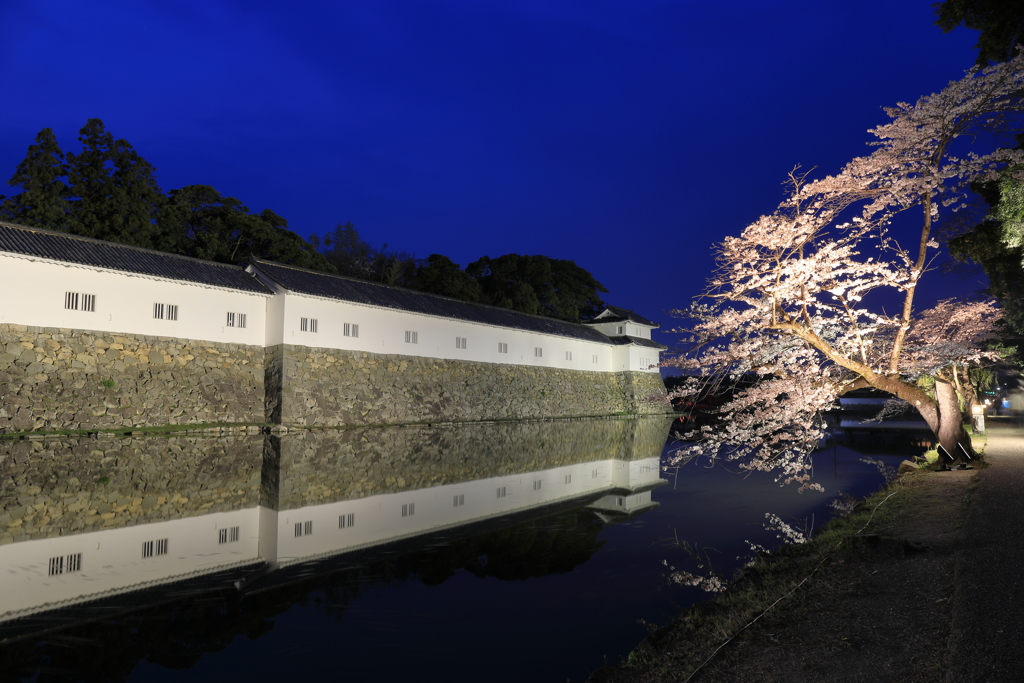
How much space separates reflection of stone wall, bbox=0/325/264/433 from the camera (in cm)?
1444

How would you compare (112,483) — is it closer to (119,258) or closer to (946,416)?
(119,258)

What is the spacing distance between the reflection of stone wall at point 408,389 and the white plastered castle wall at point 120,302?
5.78 ft

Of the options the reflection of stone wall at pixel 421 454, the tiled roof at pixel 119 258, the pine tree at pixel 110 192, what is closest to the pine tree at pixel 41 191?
the pine tree at pixel 110 192

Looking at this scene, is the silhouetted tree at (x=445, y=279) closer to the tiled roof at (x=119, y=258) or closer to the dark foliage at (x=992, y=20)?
the tiled roof at (x=119, y=258)

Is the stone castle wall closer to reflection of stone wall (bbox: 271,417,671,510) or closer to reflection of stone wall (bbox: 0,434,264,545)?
reflection of stone wall (bbox: 271,417,671,510)

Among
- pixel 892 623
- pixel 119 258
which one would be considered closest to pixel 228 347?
pixel 119 258

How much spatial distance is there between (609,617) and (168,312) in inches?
684

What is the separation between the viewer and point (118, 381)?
16.1 m

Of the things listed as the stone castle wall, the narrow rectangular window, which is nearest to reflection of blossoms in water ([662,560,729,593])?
the stone castle wall

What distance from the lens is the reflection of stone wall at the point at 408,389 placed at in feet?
63.8

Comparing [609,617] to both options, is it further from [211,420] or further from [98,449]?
[211,420]

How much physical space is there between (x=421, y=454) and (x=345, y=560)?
8.14m

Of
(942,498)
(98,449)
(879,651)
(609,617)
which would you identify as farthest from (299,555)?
(98,449)

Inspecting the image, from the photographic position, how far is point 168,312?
1781 centimetres
